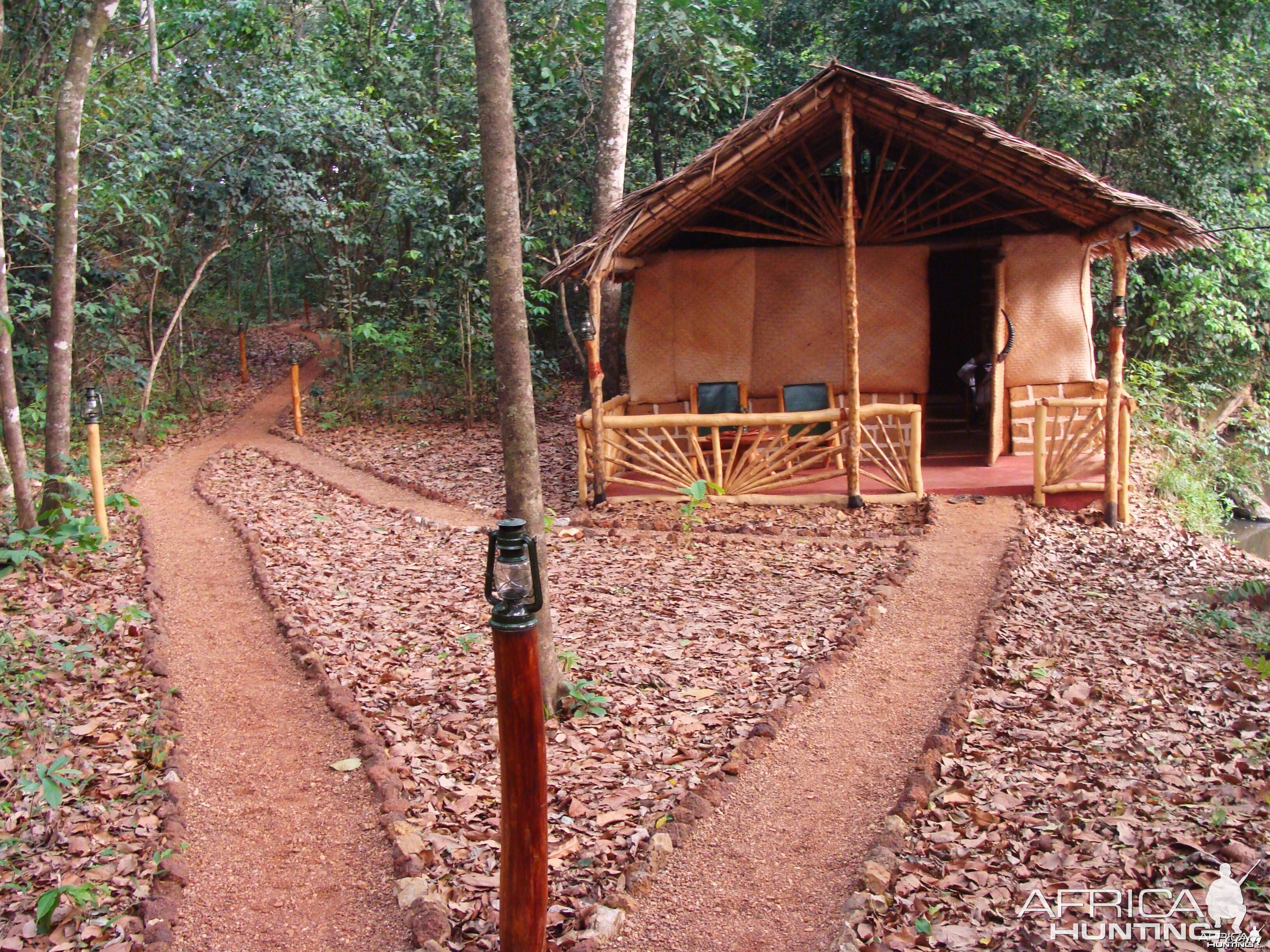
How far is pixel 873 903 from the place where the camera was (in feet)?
10.4

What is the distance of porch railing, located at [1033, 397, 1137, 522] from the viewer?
8.77 meters

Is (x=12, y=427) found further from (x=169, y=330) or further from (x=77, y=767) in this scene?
(x=169, y=330)

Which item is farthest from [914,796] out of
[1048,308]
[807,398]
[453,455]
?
[453,455]

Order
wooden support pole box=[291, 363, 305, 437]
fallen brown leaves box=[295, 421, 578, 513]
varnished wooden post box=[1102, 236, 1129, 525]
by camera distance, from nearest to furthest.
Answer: varnished wooden post box=[1102, 236, 1129, 525]
fallen brown leaves box=[295, 421, 578, 513]
wooden support pole box=[291, 363, 305, 437]

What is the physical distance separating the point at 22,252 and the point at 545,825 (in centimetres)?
1247

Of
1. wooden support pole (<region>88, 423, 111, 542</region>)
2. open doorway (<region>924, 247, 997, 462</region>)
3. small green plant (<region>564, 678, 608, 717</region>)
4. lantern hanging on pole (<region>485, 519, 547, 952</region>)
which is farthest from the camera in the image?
open doorway (<region>924, 247, 997, 462</region>)

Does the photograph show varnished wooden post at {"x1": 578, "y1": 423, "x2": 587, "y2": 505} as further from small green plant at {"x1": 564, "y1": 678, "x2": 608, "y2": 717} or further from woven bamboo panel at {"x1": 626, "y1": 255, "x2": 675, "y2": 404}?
small green plant at {"x1": 564, "y1": 678, "x2": 608, "y2": 717}

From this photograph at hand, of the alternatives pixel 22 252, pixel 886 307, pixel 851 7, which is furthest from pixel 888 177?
pixel 22 252

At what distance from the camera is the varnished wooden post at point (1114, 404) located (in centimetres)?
852

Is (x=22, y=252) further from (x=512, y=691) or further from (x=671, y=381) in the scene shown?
(x=512, y=691)

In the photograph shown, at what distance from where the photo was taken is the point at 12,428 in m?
7.02

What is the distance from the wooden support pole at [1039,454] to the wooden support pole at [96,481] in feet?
26.4

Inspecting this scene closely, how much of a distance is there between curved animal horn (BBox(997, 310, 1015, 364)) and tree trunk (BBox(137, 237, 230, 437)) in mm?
11075

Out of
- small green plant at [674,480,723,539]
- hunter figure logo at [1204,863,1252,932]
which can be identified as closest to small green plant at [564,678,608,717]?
hunter figure logo at [1204,863,1252,932]
